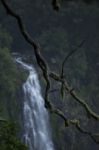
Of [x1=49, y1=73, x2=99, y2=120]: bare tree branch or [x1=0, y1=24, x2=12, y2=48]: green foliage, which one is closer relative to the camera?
[x1=49, y1=73, x2=99, y2=120]: bare tree branch

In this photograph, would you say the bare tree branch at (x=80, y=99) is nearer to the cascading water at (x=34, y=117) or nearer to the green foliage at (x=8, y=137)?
the green foliage at (x=8, y=137)

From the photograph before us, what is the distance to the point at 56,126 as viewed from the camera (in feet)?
59.0

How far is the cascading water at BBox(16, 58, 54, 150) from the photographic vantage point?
1742 cm

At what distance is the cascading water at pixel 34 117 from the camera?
1742cm

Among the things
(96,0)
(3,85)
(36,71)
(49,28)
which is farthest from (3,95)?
(96,0)

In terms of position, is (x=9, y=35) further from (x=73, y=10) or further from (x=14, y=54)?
(x=73, y=10)

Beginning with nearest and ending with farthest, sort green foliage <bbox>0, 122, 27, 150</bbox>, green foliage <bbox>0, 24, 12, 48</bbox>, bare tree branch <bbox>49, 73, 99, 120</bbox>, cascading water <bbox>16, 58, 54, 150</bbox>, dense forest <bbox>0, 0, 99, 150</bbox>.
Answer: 1. bare tree branch <bbox>49, 73, 99, 120</bbox>
2. green foliage <bbox>0, 122, 27, 150</bbox>
3. dense forest <bbox>0, 0, 99, 150</bbox>
4. cascading water <bbox>16, 58, 54, 150</bbox>
5. green foliage <bbox>0, 24, 12, 48</bbox>

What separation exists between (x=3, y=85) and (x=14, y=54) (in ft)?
10.0

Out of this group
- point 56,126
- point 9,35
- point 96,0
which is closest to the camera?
point 96,0

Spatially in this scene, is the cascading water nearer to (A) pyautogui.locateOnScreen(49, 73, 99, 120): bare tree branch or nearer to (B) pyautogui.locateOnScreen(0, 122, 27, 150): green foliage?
(B) pyautogui.locateOnScreen(0, 122, 27, 150): green foliage

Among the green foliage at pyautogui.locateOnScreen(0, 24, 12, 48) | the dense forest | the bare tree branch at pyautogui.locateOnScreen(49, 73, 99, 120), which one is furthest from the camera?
the green foliage at pyautogui.locateOnScreen(0, 24, 12, 48)

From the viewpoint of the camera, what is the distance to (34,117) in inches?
702

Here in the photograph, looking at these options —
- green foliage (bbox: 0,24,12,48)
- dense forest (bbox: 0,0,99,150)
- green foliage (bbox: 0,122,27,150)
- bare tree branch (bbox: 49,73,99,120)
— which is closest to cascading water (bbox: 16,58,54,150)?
dense forest (bbox: 0,0,99,150)

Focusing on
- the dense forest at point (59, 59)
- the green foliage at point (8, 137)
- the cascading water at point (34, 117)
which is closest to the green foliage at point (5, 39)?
the dense forest at point (59, 59)
